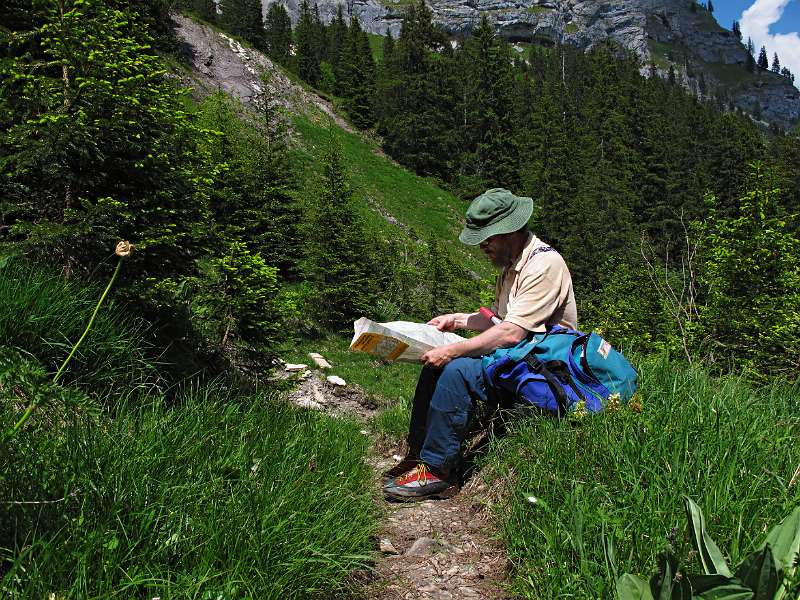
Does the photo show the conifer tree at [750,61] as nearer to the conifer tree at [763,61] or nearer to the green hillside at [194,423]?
the conifer tree at [763,61]

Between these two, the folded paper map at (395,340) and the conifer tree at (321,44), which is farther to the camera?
the conifer tree at (321,44)

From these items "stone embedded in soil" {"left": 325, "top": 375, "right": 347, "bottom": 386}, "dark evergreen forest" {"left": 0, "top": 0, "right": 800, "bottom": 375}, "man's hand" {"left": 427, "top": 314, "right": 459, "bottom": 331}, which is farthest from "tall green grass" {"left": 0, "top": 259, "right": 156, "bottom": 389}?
"stone embedded in soil" {"left": 325, "top": 375, "right": 347, "bottom": 386}

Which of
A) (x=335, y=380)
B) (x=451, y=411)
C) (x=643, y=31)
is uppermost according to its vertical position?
(x=643, y=31)

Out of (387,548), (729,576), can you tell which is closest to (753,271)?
(387,548)

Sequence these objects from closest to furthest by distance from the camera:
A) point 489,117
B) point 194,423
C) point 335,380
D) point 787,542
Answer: point 787,542
point 194,423
point 335,380
point 489,117

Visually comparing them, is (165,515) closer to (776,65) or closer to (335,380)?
(335,380)

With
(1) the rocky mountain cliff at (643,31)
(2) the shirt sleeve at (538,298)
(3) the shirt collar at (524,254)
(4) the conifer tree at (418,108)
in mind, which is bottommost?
(2) the shirt sleeve at (538,298)

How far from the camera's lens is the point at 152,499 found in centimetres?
169

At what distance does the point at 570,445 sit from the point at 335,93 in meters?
64.0

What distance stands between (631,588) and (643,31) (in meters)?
218

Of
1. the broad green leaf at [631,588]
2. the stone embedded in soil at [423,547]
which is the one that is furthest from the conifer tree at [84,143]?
the broad green leaf at [631,588]

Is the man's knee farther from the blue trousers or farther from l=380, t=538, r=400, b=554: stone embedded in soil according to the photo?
l=380, t=538, r=400, b=554: stone embedded in soil

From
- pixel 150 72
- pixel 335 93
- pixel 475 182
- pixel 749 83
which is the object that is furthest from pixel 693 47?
pixel 150 72

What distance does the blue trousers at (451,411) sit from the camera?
308 cm
